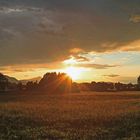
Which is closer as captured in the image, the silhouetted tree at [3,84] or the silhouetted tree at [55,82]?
the silhouetted tree at [3,84]

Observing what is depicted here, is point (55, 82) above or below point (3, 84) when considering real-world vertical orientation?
above

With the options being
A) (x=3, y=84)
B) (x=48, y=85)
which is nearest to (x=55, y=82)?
(x=48, y=85)

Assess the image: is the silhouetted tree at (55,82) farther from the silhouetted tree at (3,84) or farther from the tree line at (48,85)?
the silhouetted tree at (3,84)

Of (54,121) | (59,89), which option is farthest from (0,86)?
(54,121)

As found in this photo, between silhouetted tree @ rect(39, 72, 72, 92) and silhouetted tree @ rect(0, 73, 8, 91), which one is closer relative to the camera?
silhouetted tree @ rect(0, 73, 8, 91)

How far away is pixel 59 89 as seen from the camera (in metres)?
135

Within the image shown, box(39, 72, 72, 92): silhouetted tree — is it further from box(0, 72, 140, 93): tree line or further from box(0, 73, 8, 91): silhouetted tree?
box(0, 73, 8, 91): silhouetted tree

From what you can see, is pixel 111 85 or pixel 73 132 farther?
pixel 111 85

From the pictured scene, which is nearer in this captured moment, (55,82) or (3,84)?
(3,84)

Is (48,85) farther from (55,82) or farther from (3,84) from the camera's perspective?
(3,84)

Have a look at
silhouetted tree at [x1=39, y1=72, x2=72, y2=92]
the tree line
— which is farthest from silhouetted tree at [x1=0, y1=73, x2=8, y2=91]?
silhouetted tree at [x1=39, y1=72, x2=72, y2=92]

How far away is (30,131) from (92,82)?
166 meters

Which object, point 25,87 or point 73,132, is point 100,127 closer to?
point 73,132

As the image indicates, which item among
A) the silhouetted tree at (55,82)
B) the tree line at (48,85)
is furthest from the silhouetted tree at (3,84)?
the silhouetted tree at (55,82)
